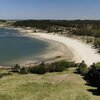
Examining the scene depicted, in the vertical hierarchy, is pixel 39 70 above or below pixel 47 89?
below

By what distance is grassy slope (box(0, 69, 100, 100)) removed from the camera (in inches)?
1097

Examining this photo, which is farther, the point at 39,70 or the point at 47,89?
the point at 39,70

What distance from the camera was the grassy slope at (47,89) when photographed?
27875mm

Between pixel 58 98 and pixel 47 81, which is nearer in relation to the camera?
pixel 58 98

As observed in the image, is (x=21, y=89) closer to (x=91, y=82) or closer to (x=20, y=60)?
(x=91, y=82)

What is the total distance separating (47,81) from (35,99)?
8175mm

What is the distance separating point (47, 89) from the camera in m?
31.0

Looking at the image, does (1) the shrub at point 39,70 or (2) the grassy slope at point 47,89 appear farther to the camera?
(1) the shrub at point 39,70

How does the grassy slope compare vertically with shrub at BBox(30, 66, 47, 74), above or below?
above

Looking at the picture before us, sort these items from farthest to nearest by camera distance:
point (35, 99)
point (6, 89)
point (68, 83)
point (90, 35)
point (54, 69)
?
point (90, 35) < point (54, 69) < point (68, 83) < point (6, 89) < point (35, 99)

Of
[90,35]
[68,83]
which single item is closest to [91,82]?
[68,83]

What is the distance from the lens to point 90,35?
390ft

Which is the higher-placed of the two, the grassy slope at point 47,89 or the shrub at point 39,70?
the grassy slope at point 47,89

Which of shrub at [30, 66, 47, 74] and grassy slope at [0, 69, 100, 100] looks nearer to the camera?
grassy slope at [0, 69, 100, 100]
